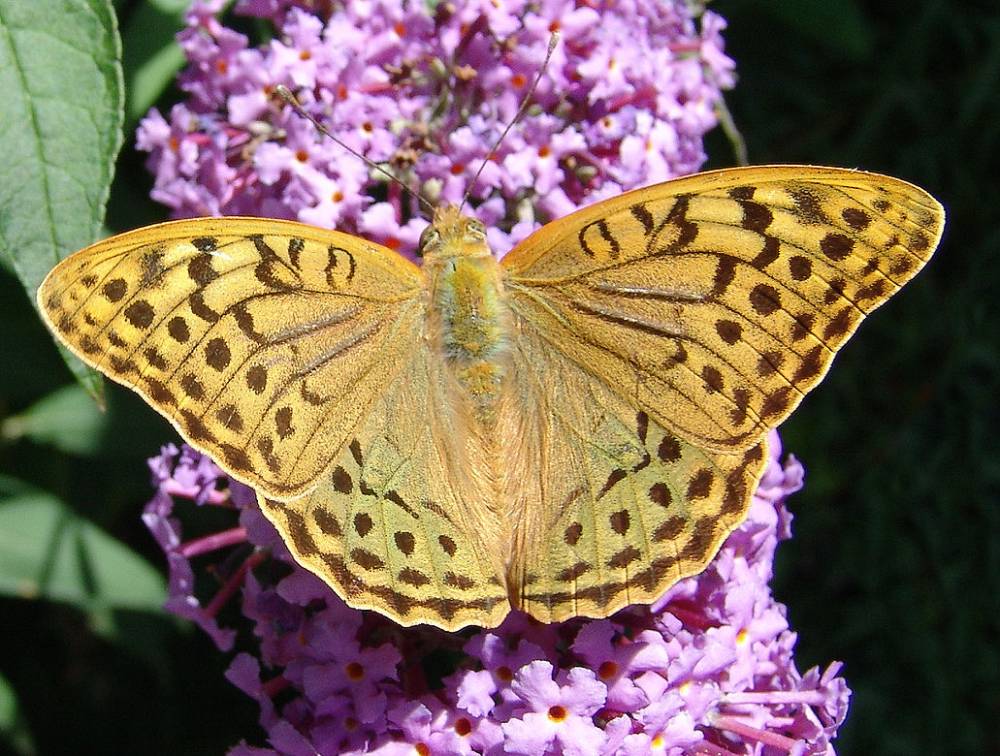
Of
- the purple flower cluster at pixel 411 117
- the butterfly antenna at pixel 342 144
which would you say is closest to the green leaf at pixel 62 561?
the purple flower cluster at pixel 411 117

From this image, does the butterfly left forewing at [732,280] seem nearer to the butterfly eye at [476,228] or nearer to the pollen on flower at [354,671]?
the butterfly eye at [476,228]

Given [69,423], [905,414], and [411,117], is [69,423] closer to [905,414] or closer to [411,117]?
[411,117]

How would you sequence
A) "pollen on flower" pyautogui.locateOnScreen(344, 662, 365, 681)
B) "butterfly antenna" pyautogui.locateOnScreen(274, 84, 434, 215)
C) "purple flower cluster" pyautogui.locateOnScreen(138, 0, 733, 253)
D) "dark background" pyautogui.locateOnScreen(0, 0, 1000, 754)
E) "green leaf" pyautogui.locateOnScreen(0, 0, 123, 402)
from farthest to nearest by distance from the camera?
1. "dark background" pyautogui.locateOnScreen(0, 0, 1000, 754)
2. "purple flower cluster" pyautogui.locateOnScreen(138, 0, 733, 253)
3. "butterfly antenna" pyautogui.locateOnScreen(274, 84, 434, 215)
4. "pollen on flower" pyautogui.locateOnScreen(344, 662, 365, 681)
5. "green leaf" pyautogui.locateOnScreen(0, 0, 123, 402)

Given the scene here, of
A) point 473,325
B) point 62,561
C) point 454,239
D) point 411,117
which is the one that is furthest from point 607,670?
point 62,561

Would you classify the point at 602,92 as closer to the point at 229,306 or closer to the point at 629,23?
the point at 629,23

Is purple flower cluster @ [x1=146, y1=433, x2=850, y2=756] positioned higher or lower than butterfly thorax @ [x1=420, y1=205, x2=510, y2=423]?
A: lower

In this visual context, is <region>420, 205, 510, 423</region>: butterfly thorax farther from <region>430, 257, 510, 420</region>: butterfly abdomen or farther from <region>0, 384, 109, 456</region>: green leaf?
<region>0, 384, 109, 456</region>: green leaf

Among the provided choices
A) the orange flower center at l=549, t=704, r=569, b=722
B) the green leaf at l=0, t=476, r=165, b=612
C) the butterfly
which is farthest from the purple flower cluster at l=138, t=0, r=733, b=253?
the orange flower center at l=549, t=704, r=569, b=722

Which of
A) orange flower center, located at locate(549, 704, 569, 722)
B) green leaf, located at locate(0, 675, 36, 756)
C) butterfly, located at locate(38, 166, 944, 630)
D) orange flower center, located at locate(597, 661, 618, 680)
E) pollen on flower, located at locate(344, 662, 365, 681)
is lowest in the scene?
green leaf, located at locate(0, 675, 36, 756)
